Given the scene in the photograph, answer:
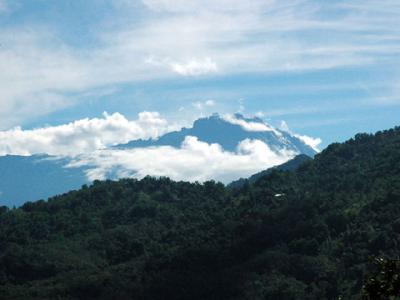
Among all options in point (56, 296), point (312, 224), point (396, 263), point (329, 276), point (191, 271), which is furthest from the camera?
point (312, 224)

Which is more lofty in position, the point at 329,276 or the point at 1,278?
the point at 1,278

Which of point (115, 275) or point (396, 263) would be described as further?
point (115, 275)

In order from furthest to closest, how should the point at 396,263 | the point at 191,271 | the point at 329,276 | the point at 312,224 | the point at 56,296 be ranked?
the point at 312,224 < the point at 191,271 < the point at 56,296 < the point at 329,276 < the point at 396,263

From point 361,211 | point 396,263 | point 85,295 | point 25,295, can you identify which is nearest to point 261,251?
point 361,211

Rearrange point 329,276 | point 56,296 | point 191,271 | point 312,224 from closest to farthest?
point 329,276 → point 56,296 → point 191,271 → point 312,224

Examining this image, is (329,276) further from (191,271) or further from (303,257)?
(191,271)

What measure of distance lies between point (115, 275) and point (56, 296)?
57.1ft

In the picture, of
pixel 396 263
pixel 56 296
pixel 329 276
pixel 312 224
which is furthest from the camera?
pixel 312 224

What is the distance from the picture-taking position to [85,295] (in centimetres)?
17238

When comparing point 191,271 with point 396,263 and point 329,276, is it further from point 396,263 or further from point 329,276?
point 396,263

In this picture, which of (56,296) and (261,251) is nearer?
(56,296)

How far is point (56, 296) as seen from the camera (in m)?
170

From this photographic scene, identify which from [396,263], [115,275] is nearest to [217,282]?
[115,275]

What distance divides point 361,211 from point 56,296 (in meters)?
76.9
